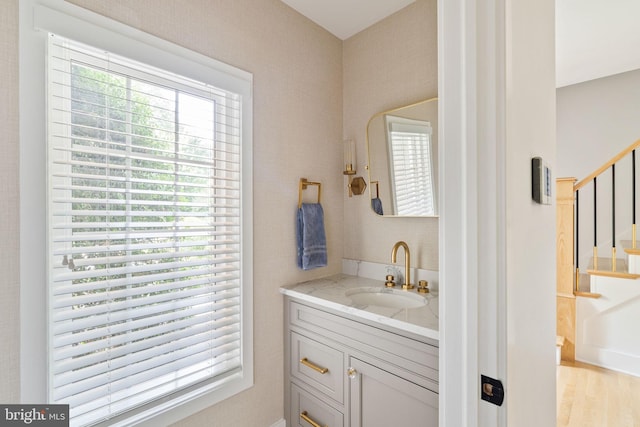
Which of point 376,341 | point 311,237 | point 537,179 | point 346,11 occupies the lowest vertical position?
point 376,341

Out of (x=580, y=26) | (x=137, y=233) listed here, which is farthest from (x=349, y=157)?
(x=580, y=26)

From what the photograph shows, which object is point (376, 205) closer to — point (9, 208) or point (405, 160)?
point (405, 160)

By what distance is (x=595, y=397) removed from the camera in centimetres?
222

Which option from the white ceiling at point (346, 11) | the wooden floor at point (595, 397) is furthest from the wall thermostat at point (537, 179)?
the wooden floor at point (595, 397)

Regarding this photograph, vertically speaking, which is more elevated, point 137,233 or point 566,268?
point 137,233

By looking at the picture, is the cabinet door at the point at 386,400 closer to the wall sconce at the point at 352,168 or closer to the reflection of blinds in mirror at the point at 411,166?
the reflection of blinds in mirror at the point at 411,166

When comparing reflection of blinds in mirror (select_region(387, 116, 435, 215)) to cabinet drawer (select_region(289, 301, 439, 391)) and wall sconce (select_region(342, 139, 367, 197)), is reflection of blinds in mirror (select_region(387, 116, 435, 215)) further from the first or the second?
cabinet drawer (select_region(289, 301, 439, 391))

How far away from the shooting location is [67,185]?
1039 millimetres

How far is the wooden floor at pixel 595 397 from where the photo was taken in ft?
6.45

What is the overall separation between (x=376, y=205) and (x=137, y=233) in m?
1.29

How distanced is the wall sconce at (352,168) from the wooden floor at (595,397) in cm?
198

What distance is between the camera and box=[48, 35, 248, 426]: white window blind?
3.41 ft

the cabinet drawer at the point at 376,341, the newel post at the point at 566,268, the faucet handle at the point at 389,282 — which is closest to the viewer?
the cabinet drawer at the point at 376,341

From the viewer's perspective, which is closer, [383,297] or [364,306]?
[364,306]
